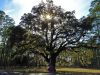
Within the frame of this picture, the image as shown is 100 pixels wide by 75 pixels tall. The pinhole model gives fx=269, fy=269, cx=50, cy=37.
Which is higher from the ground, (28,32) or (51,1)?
(51,1)

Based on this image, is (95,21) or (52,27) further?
(52,27)

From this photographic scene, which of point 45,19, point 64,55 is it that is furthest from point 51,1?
point 64,55

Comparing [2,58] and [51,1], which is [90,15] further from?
[2,58]

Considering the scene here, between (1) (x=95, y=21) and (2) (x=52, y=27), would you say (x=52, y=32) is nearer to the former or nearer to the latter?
(2) (x=52, y=27)

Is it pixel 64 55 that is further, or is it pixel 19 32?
pixel 64 55

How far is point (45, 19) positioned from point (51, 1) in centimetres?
388

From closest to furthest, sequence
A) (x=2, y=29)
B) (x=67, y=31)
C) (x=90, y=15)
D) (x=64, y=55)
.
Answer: (x=90, y=15) → (x=67, y=31) → (x=64, y=55) → (x=2, y=29)

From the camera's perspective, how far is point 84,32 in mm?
43719

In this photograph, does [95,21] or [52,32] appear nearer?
[95,21]

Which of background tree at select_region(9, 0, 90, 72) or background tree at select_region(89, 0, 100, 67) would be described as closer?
background tree at select_region(89, 0, 100, 67)

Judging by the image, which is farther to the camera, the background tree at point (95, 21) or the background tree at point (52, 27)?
the background tree at point (52, 27)

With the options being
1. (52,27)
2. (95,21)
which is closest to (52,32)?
(52,27)

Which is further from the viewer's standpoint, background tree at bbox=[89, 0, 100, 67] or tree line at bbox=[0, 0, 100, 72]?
tree line at bbox=[0, 0, 100, 72]

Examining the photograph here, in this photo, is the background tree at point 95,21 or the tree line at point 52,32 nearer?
the background tree at point 95,21
